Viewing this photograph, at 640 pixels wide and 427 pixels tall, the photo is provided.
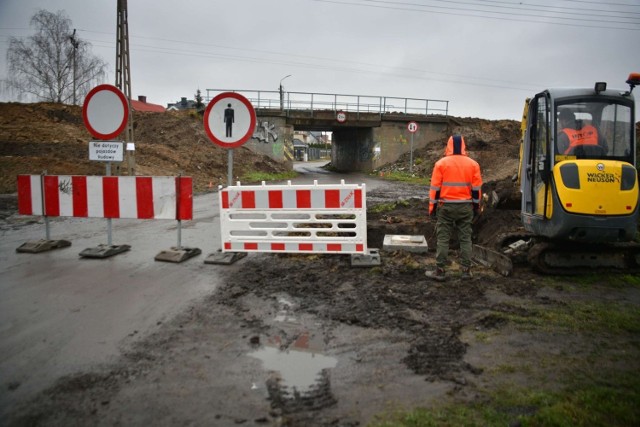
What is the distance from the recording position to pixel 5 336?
394 centimetres

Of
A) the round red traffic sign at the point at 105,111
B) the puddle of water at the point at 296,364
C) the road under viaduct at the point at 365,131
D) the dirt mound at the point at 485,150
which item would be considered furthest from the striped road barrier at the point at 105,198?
the road under viaduct at the point at 365,131

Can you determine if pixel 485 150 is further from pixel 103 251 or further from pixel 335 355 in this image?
pixel 335 355

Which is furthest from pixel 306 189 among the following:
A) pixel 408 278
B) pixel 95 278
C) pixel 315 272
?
pixel 95 278

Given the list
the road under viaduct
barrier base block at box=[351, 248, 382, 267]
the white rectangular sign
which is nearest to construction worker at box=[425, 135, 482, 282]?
barrier base block at box=[351, 248, 382, 267]

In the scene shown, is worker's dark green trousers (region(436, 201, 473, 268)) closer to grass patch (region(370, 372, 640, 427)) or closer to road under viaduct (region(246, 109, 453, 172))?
grass patch (region(370, 372, 640, 427))

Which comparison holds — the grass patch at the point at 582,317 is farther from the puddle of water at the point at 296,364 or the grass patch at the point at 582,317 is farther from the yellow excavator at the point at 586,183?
the puddle of water at the point at 296,364

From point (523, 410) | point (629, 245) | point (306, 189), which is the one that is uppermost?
point (306, 189)

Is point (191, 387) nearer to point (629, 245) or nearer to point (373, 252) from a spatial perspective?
point (373, 252)

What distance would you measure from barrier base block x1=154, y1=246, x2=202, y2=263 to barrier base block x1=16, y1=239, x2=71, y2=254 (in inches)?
87.4

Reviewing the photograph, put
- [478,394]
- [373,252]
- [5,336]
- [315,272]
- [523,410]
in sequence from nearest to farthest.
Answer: [523,410], [478,394], [5,336], [315,272], [373,252]

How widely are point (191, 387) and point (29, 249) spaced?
5.82 metres

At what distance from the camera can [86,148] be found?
2202 cm

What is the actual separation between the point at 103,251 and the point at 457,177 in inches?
231

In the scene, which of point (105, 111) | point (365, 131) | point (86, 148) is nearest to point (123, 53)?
point (86, 148)
